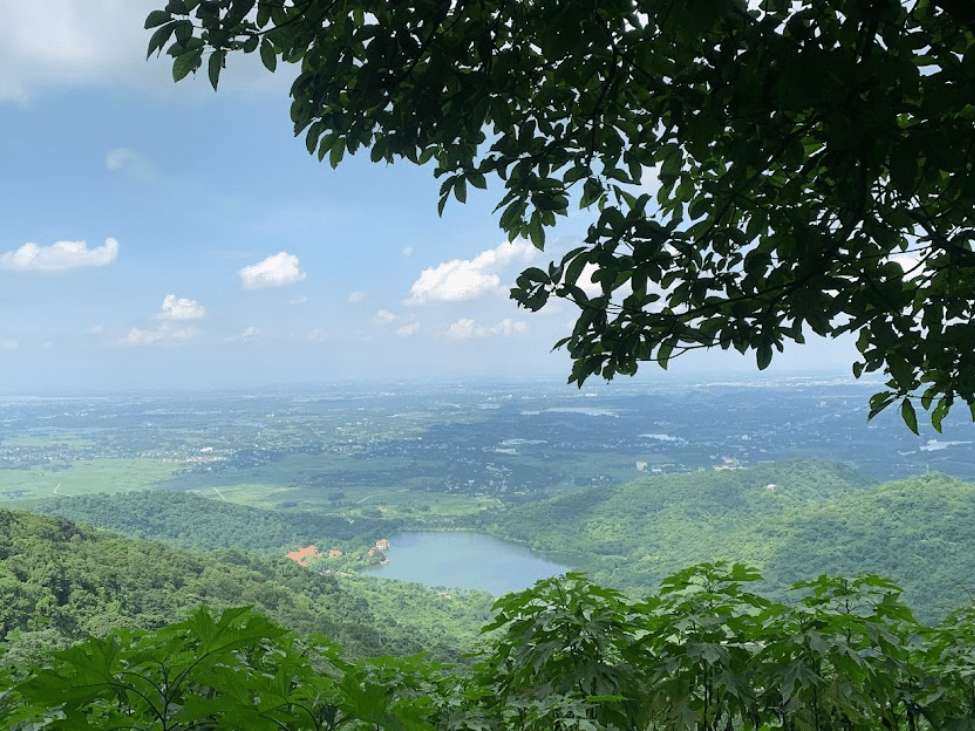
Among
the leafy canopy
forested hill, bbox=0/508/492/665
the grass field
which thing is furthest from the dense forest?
the grass field

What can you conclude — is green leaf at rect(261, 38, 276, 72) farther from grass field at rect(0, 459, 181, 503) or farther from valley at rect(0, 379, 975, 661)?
grass field at rect(0, 459, 181, 503)

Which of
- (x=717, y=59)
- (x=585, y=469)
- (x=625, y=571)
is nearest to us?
(x=717, y=59)

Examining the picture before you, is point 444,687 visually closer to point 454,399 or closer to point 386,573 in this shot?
point 386,573

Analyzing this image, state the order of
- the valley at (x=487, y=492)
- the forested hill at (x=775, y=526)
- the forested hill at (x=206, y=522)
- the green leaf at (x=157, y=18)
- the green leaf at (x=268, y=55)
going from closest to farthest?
the green leaf at (x=157, y=18), the green leaf at (x=268, y=55), the forested hill at (x=775, y=526), the valley at (x=487, y=492), the forested hill at (x=206, y=522)

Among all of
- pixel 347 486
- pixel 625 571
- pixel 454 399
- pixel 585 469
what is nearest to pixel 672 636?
pixel 625 571

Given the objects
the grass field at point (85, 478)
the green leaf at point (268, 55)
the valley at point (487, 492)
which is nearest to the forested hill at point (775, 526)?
the valley at point (487, 492)

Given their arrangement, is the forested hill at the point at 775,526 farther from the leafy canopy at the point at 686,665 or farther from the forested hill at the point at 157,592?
the leafy canopy at the point at 686,665
